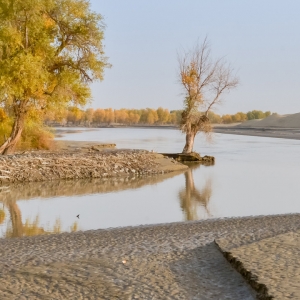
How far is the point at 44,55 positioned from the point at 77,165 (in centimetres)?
604

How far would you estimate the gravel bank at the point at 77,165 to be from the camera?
66.9 feet

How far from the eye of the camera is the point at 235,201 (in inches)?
621

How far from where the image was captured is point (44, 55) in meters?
24.3

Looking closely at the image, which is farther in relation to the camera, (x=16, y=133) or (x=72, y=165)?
(x=16, y=133)

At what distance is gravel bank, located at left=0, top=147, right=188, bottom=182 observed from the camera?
66.9ft

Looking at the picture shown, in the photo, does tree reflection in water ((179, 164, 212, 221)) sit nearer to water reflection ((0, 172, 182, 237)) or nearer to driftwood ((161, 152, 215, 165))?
water reflection ((0, 172, 182, 237))

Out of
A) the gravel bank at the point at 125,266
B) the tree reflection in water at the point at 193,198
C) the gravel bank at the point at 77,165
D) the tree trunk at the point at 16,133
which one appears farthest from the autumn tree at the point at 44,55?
the gravel bank at the point at 125,266

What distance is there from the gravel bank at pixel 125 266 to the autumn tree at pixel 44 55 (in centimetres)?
1514

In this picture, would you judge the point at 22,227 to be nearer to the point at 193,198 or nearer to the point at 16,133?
the point at 193,198

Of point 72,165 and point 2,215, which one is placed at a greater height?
point 72,165

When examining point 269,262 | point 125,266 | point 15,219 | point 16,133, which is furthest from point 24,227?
point 16,133

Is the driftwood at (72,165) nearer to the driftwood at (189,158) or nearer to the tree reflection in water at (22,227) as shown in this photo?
the driftwood at (189,158)

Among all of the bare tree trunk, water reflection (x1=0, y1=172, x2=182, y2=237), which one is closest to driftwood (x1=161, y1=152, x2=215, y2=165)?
water reflection (x1=0, y1=172, x2=182, y2=237)

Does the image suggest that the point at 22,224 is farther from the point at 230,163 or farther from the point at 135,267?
the point at 230,163
